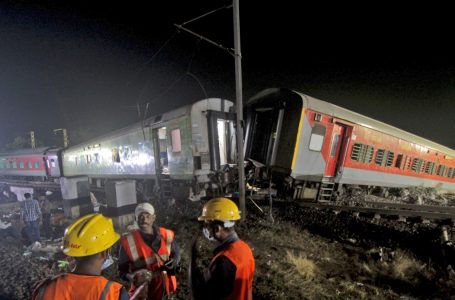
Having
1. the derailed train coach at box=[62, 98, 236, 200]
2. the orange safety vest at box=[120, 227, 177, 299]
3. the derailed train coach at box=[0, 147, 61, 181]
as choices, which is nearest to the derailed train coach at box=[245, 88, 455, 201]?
the derailed train coach at box=[62, 98, 236, 200]

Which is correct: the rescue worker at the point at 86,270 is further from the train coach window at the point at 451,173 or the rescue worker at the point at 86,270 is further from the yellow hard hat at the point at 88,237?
the train coach window at the point at 451,173

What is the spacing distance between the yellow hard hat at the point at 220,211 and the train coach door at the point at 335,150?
7.79m

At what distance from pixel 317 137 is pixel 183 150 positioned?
15.0ft

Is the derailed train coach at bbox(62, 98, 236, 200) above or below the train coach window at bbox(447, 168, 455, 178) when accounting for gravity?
above

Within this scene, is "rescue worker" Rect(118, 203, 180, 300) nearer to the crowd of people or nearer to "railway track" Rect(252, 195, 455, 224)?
the crowd of people

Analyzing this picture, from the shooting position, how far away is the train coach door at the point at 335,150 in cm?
922

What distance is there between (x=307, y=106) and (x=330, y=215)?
3343 mm

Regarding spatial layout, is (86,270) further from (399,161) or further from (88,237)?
(399,161)

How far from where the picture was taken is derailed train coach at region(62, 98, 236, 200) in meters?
8.51

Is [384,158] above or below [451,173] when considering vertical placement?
above

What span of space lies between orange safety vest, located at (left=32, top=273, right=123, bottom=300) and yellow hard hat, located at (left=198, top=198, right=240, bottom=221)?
2.98 ft

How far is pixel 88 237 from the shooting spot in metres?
1.74

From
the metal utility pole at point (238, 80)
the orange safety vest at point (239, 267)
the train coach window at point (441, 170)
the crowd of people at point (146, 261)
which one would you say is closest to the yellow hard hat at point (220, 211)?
the crowd of people at point (146, 261)

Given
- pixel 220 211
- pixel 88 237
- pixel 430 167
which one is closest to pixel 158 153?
pixel 220 211
